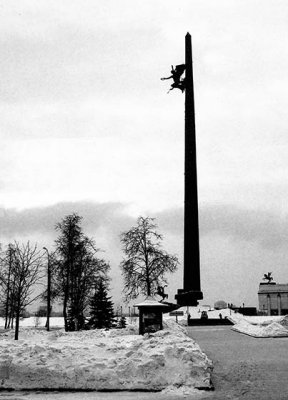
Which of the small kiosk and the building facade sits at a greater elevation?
the building facade

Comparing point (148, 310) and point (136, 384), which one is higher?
point (148, 310)

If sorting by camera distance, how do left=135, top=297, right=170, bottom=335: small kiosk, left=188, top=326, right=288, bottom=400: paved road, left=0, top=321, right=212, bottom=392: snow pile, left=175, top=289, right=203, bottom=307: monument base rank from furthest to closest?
left=175, top=289, right=203, bottom=307: monument base → left=135, top=297, right=170, bottom=335: small kiosk → left=0, top=321, right=212, bottom=392: snow pile → left=188, top=326, right=288, bottom=400: paved road

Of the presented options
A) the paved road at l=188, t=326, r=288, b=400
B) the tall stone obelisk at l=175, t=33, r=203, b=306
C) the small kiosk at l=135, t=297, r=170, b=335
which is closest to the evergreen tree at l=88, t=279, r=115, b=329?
Result: the tall stone obelisk at l=175, t=33, r=203, b=306

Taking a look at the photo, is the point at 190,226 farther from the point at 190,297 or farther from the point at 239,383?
the point at 239,383

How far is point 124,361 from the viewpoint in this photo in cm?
904

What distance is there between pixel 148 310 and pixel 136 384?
10.9 metres

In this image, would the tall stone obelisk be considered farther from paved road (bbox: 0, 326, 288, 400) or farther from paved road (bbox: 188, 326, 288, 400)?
paved road (bbox: 0, 326, 288, 400)

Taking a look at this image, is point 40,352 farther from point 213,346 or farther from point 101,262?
point 101,262

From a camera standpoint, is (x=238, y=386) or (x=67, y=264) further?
(x=67, y=264)

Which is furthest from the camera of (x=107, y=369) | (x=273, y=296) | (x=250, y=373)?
(x=273, y=296)

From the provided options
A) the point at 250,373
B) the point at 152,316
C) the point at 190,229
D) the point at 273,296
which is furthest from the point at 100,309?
the point at 273,296

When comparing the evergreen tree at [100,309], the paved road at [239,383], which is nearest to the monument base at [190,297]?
the evergreen tree at [100,309]

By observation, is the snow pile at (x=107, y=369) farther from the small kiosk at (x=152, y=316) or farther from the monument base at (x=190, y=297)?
the monument base at (x=190, y=297)

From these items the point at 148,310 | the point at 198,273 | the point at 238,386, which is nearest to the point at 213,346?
the point at 148,310
